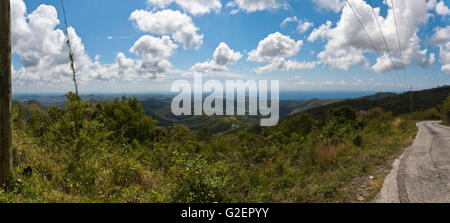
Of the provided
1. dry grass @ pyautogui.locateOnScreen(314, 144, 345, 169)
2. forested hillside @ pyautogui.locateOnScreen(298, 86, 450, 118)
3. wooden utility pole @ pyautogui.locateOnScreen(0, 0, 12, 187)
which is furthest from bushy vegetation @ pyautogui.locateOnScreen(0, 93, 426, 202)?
forested hillside @ pyautogui.locateOnScreen(298, 86, 450, 118)

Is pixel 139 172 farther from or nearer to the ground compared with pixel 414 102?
nearer to the ground

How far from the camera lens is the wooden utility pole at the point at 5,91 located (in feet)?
11.8

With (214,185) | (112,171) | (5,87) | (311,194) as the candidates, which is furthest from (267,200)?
(5,87)

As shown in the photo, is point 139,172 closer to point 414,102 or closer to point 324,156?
point 324,156

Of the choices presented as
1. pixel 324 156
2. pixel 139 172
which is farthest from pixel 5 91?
pixel 324 156

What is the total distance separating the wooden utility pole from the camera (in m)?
3.59

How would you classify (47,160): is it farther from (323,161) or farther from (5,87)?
(323,161)

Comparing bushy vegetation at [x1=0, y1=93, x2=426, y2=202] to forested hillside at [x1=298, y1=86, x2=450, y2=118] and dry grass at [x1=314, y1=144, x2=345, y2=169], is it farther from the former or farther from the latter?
forested hillside at [x1=298, y1=86, x2=450, y2=118]

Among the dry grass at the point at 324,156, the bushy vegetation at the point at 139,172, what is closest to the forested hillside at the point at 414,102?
the dry grass at the point at 324,156

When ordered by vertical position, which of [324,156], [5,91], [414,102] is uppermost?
[414,102]

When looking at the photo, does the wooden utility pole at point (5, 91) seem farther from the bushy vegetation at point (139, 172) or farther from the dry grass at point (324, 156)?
the dry grass at point (324, 156)

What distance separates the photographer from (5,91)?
363 cm
